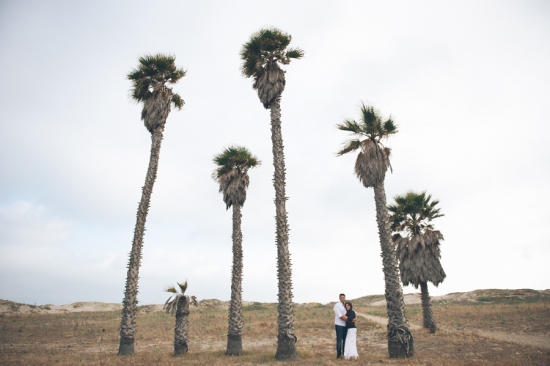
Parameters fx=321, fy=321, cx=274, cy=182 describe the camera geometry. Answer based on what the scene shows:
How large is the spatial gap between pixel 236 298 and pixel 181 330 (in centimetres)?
319

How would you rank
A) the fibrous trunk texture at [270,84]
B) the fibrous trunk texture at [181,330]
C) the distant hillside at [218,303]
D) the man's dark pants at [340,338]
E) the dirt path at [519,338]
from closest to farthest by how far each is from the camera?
the man's dark pants at [340,338], the fibrous trunk texture at [181,330], the dirt path at [519,338], the fibrous trunk texture at [270,84], the distant hillside at [218,303]

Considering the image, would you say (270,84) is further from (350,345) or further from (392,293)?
(350,345)

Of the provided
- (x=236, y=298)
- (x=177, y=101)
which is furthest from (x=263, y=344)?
(x=177, y=101)

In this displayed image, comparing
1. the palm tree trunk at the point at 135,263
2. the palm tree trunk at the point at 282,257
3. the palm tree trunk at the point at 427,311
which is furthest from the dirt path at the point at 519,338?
the palm tree trunk at the point at 135,263

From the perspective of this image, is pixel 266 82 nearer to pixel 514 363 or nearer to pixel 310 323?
pixel 514 363

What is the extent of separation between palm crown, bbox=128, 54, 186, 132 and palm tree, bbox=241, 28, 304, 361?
19.3 ft

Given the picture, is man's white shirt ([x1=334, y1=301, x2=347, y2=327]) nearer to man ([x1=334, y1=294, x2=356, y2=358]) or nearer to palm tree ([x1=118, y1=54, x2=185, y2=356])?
man ([x1=334, y1=294, x2=356, y2=358])

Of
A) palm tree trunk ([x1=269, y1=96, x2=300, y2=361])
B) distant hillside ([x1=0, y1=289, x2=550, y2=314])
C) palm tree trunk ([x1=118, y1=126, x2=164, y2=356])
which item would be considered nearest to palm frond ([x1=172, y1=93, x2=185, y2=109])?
palm tree trunk ([x1=118, y1=126, x2=164, y2=356])

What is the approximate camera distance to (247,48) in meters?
18.8

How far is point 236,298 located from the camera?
1739cm

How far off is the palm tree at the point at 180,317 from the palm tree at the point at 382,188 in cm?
1003

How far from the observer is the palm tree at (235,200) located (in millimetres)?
16625

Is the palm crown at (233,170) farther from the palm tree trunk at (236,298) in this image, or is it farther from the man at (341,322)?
the man at (341,322)

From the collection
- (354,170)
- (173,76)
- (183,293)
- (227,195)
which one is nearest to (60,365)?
(183,293)
